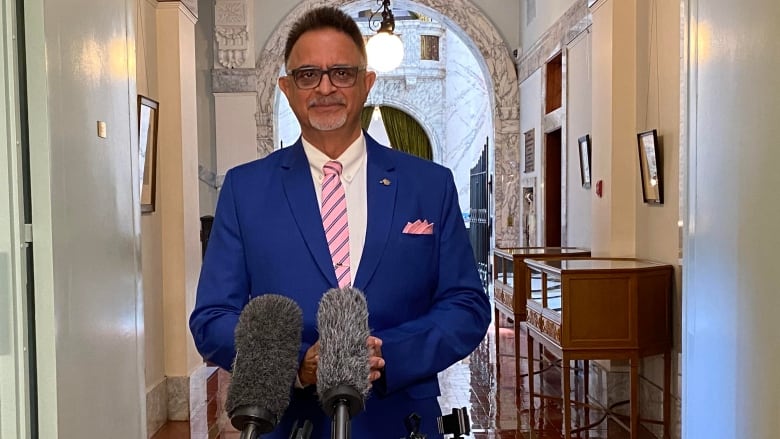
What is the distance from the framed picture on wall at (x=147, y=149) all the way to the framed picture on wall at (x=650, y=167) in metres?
3.57

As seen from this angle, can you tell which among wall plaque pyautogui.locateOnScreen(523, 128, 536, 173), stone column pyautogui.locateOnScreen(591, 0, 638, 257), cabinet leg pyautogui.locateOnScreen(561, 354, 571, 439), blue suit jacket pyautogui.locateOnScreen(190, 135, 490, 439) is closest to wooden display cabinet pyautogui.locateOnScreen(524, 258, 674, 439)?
cabinet leg pyautogui.locateOnScreen(561, 354, 571, 439)

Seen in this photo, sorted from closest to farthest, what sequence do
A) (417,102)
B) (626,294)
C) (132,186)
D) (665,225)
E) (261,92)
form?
(132,186)
(626,294)
(665,225)
(261,92)
(417,102)

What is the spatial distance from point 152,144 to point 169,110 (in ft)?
1.30

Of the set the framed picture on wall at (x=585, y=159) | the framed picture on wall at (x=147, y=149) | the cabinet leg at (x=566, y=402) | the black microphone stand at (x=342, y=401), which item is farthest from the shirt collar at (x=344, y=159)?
the framed picture on wall at (x=585, y=159)

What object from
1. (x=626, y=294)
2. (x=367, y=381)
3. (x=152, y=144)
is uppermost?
(x=152, y=144)

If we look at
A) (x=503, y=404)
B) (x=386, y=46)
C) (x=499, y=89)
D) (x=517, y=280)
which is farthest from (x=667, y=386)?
(x=499, y=89)

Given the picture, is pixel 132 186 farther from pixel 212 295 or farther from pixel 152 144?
pixel 152 144

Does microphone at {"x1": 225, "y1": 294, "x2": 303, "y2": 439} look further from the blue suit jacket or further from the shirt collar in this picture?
the shirt collar

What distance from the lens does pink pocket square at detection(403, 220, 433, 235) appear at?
1.58m

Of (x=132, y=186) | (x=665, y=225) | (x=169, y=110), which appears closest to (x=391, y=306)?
(x=132, y=186)

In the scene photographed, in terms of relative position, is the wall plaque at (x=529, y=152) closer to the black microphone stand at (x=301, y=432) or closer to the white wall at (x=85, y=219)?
the white wall at (x=85, y=219)

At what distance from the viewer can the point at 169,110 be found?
5.45 meters

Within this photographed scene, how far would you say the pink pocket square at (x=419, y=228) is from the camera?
158cm

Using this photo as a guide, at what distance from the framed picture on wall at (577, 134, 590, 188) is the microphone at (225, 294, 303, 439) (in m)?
5.95
